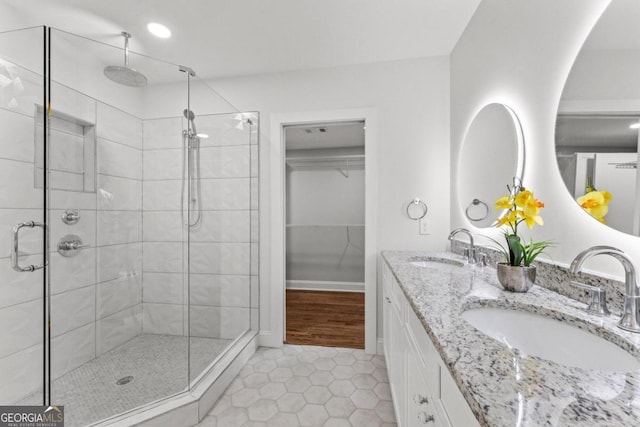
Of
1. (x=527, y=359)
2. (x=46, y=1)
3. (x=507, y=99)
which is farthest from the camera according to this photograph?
(x=46, y=1)

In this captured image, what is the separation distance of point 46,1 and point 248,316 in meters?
2.46

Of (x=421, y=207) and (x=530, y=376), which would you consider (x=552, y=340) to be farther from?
(x=421, y=207)

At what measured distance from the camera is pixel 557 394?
0.44 meters

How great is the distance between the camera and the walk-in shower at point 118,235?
1397 millimetres

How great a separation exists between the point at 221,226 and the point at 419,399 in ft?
5.81

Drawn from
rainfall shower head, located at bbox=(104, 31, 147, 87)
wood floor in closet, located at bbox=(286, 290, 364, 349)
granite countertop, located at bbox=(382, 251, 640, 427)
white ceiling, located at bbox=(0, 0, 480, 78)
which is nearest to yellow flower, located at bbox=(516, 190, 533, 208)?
granite countertop, located at bbox=(382, 251, 640, 427)

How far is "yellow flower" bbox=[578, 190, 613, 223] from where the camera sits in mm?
831

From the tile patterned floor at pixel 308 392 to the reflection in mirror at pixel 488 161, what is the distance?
1.28 meters

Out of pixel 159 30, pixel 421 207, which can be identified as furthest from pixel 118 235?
pixel 421 207

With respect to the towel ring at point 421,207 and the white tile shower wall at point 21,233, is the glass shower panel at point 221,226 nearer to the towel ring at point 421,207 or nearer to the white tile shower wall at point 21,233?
the white tile shower wall at point 21,233

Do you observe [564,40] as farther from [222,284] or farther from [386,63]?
[222,284]

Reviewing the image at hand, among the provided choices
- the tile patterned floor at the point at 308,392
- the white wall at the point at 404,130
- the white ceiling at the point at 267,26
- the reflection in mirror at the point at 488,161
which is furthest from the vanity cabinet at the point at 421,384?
the white ceiling at the point at 267,26

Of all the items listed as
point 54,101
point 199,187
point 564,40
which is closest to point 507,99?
point 564,40

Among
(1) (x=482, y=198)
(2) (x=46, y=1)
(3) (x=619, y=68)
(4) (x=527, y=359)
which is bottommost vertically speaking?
(4) (x=527, y=359)
